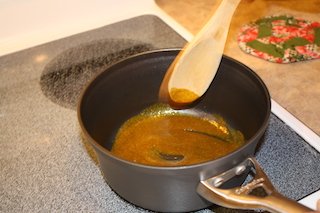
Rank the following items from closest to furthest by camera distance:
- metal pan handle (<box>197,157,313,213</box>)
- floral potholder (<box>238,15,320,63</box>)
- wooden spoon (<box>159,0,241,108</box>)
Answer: metal pan handle (<box>197,157,313,213</box>)
wooden spoon (<box>159,0,241,108</box>)
floral potholder (<box>238,15,320,63</box>)

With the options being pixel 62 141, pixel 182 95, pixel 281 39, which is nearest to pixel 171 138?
pixel 182 95

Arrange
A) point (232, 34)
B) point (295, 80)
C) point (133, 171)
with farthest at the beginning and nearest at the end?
point (232, 34)
point (295, 80)
point (133, 171)

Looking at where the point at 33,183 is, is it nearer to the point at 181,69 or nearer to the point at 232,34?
the point at 181,69

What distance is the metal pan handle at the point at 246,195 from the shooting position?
363 mm

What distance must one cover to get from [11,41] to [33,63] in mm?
101

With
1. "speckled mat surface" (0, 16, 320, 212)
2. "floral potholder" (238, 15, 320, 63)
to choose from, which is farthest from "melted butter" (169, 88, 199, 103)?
"floral potholder" (238, 15, 320, 63)

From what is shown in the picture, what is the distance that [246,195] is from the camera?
0.38 meters

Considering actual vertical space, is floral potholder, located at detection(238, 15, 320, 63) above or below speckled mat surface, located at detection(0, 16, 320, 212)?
above

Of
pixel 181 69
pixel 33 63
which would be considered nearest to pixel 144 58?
pixel 181 69

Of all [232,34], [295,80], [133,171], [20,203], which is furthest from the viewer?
[232,34]

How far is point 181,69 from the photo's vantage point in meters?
0.53

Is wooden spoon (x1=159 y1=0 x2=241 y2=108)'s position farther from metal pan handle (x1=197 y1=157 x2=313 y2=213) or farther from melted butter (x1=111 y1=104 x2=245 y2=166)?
metal pan handle (x1=197 y1=157 x2=313 y2=213)

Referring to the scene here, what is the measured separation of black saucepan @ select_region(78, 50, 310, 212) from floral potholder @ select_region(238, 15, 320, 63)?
0.73 ft

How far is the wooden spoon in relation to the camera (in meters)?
0.51
